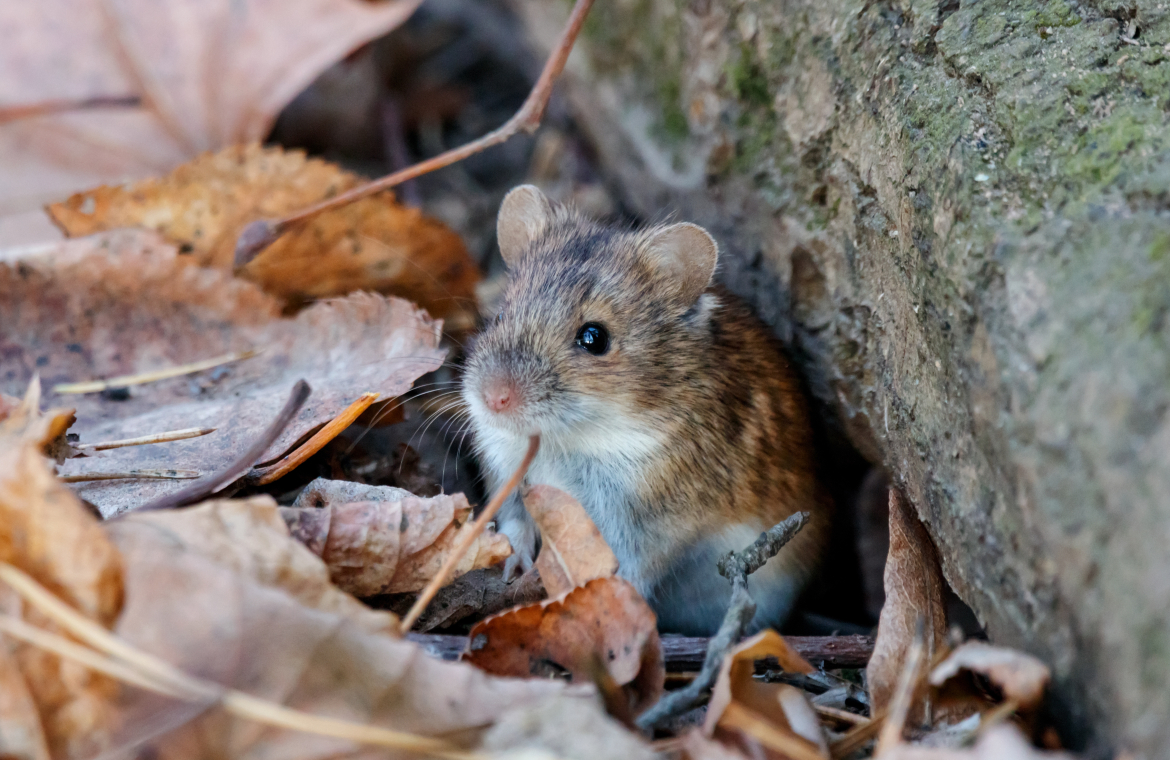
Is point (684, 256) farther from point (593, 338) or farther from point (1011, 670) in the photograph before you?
point (1011, 670)

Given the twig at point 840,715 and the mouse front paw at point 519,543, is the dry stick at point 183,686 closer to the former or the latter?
the twig at point 840,715

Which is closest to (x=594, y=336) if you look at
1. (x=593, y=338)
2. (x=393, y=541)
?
(x=593, y=338)

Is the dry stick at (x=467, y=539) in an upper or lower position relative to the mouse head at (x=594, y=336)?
lower

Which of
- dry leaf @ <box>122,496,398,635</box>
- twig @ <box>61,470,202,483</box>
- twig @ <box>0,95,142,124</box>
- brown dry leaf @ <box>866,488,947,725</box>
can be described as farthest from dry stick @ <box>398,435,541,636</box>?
twig @ <box>0,95,142,124</box>

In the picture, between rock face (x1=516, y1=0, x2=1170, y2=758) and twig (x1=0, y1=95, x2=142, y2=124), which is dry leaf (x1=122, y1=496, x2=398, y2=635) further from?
twig (x1=0, y1=95, x2=142, y2=124)

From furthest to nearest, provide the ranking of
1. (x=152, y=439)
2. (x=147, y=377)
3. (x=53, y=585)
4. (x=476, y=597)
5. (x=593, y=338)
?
(x=147, y=377)
(x=593, y=338)
(x=152, y=439)
(x=476, y=597)
(x=53, y=585)

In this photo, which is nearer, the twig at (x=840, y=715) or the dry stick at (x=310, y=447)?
the twig at (x=840, y=715)

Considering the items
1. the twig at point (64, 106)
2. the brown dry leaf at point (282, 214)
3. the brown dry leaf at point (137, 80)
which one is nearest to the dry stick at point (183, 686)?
the brown dry leaf at point (282, 214)
